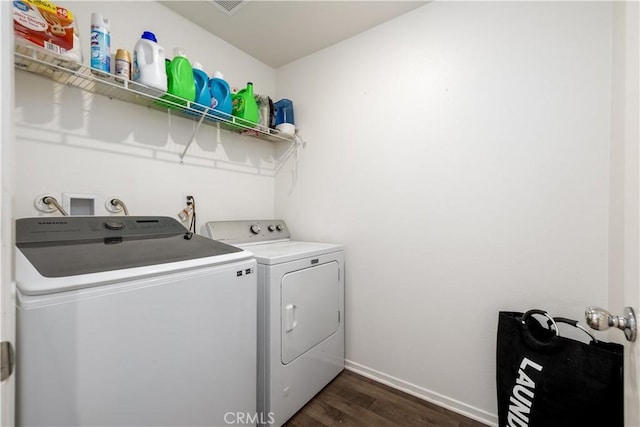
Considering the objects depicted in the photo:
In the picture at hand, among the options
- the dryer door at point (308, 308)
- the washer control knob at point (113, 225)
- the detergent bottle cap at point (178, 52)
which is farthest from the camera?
the detergent bottle cap at point (178, 52)

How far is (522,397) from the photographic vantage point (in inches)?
48.8

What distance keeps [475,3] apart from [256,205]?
212 cm

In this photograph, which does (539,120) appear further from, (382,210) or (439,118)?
(382,210)

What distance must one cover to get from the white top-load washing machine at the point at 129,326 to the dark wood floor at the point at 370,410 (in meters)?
0.54

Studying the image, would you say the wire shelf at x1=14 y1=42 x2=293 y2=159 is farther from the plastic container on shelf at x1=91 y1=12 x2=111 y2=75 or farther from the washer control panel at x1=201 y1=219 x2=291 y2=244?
the washer control panel at x1=201 y1=219 x2=291 y2=244

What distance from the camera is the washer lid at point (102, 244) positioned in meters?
0.90

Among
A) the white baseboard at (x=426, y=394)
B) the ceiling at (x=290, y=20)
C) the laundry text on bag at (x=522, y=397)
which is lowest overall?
the white baseboard at (x=426, y=394)

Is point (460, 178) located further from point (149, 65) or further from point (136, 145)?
point (136, 145)

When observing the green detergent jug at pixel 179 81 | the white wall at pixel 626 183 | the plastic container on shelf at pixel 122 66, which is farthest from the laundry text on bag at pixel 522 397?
the plastic container on shelf at pixel 122 66

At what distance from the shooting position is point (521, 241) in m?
1.47

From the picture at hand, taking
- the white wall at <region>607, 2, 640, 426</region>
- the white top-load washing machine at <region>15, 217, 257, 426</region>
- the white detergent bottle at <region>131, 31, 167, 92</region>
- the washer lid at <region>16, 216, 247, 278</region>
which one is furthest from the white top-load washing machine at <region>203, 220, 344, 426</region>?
the white wall at <region>607, 2, 640, 426</region>

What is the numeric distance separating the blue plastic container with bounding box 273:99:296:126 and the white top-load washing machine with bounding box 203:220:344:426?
3.08ft

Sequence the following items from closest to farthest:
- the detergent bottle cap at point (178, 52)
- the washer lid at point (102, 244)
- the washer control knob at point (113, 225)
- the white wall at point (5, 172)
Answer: the white wall at point (5, 172)
the washer lid at point (102, 244)
the washer control knob at point (113, 225)
the detergent bottle cap at point (178, 52)

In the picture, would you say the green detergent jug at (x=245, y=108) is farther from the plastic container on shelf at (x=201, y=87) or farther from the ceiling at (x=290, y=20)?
the ceiling at (x=290, y=20)
